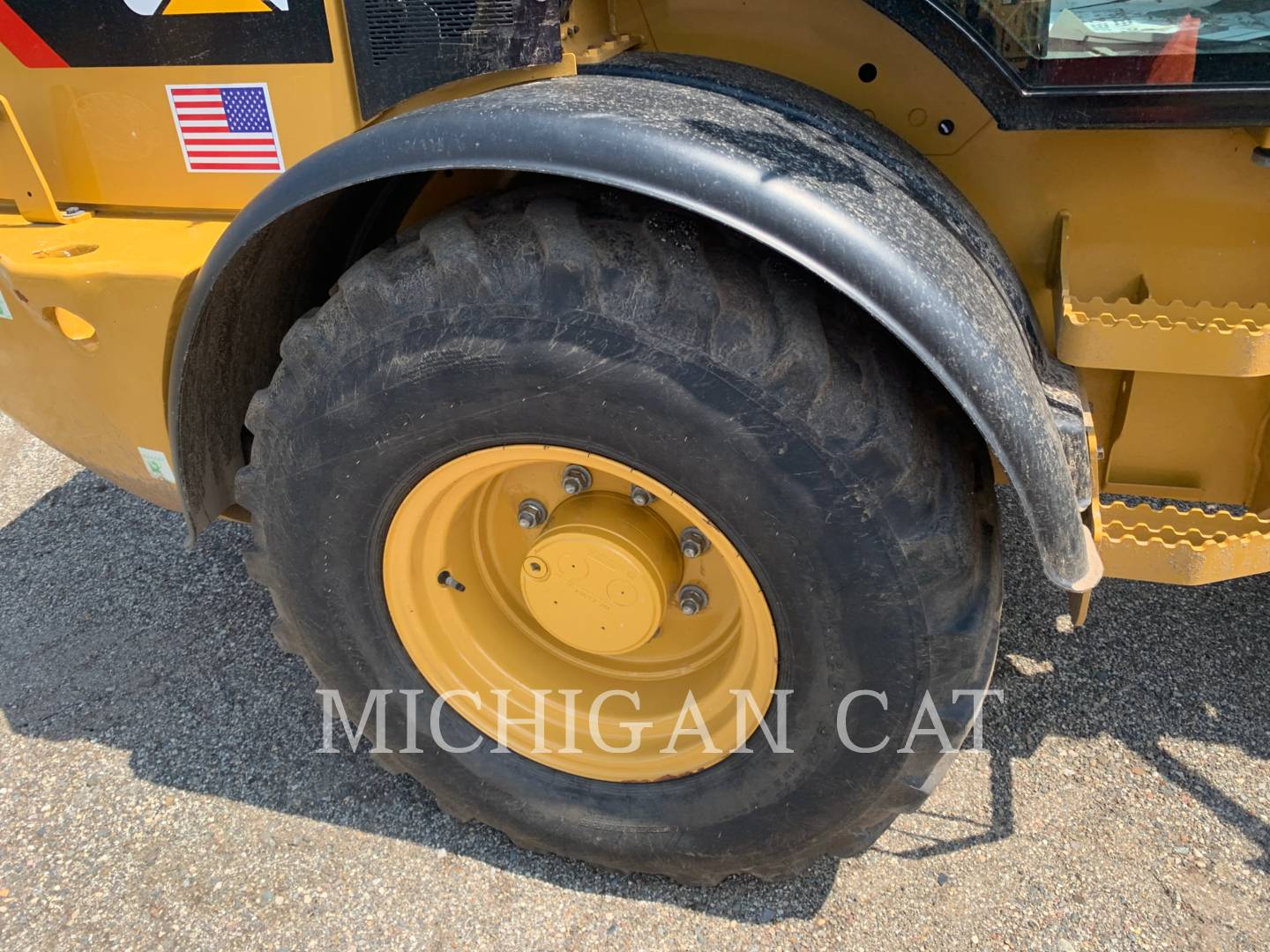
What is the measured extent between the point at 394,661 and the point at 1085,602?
134 cm

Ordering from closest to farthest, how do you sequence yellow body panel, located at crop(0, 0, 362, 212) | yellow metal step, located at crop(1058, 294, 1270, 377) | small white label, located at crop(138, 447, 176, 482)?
yellow metal step, located at crop(1058, 294, 1270, 377), yellow body panel, located at crop(0, 0, 362, 212), small white label, located at crop(138, 447, 176, 482)

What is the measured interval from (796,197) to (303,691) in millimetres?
1887

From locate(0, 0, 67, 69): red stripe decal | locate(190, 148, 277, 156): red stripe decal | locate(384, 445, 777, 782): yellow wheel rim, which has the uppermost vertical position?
locate(0, 0, 67, 69): red stripe decal

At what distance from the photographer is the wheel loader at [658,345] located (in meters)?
1.44

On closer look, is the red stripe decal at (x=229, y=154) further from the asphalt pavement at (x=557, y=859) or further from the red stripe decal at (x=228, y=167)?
the asphalt pavement at (x=557, y=859)

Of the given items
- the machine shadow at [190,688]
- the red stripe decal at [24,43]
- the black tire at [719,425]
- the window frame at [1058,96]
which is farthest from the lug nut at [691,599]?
the red stripe decal at [24,43]

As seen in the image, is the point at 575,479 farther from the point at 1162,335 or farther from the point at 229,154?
the point at 1162,335

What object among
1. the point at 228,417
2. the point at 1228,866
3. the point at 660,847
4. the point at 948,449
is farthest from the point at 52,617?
the point at 1228,866

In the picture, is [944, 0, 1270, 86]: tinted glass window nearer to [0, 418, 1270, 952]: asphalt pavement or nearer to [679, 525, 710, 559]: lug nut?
[679, 525, 710, 559]: lug nut

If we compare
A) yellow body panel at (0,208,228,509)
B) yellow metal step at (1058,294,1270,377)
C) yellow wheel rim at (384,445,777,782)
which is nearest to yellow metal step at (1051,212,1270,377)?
yellow metal step at (1058,294,1270,377)

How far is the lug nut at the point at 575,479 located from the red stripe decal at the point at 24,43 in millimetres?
1331

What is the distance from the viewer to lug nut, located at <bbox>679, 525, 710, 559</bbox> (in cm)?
183

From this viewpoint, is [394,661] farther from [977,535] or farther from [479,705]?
[977,535]

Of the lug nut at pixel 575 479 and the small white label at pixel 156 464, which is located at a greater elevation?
the lug nut at pixel 575 479
